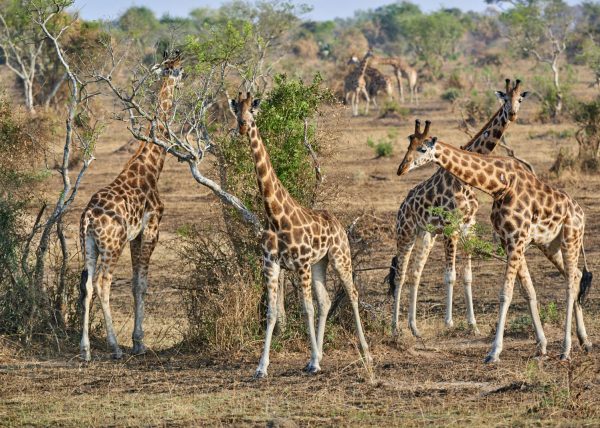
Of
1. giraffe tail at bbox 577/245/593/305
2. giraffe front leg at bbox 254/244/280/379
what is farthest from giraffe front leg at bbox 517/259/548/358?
giraffe front leg at bbox 254/244/280/379

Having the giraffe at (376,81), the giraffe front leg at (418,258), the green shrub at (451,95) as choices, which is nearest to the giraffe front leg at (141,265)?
the giraffe front leg at (418,258)

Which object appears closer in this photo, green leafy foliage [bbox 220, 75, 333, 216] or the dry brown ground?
the dry brown ground

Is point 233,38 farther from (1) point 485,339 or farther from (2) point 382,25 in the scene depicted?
(2) point 382,25

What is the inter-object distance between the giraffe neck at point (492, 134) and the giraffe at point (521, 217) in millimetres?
1472

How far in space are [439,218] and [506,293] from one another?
176cm

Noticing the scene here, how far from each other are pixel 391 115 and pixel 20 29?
38.4 ft

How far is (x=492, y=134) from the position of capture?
38.0ft

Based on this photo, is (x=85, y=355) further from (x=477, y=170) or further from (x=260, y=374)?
(x=477, y=170)

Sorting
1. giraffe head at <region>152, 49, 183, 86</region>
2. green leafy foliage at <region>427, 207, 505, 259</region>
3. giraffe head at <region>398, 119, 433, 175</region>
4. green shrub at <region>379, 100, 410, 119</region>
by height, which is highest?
giraffe head at <region>152, 49, 183, 86</region>

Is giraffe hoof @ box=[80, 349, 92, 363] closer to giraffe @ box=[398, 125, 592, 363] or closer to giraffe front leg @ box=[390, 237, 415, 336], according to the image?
giraffe front leg @ box=[390, 237, 415, 336]

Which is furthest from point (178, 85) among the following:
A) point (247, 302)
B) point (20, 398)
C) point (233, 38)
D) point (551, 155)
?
point (551, 155)

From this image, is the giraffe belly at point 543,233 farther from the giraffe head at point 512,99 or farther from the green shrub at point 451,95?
the green shrub at point 451,95

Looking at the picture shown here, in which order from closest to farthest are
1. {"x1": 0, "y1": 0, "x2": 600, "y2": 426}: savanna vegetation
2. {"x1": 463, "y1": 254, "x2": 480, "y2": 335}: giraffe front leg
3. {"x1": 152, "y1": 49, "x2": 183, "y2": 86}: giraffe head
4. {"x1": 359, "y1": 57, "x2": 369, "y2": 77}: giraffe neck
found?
1. {"x1": 0, "y1": 0, "x2": 600, "y2": 426}: savanna vegetation
2. {"x1": 463, "y1": 254, "x2": 480, "y2": 335}: giraffe front leg
3. {"x1": 152, "y1": 49, "x2": 183, "y2": 86}: giraffe head
4. {"x1": 359, "y1": 57, "x2": 369, "y2": 77}: giraffe neck

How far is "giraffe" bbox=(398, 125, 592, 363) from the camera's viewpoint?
32.0ft
